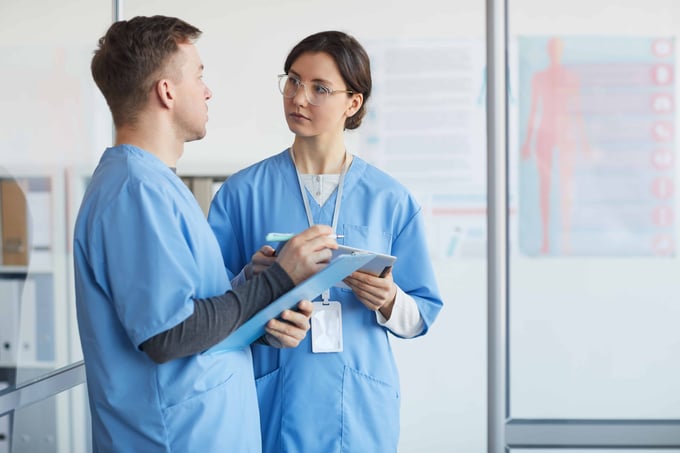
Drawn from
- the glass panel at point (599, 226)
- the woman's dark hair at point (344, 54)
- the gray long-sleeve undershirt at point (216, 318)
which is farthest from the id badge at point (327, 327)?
the glass panel at point (599, 226)

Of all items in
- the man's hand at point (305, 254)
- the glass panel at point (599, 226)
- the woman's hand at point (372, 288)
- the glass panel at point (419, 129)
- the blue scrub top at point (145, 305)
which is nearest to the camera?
the blue scrub top at point (145, 305)

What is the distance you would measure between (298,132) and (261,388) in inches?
23.0

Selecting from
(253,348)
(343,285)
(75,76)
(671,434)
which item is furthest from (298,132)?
(671,434)

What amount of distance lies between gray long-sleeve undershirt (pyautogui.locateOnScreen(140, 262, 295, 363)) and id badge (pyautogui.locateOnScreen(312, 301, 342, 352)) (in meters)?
0.38

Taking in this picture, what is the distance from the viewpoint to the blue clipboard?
118 centimetres

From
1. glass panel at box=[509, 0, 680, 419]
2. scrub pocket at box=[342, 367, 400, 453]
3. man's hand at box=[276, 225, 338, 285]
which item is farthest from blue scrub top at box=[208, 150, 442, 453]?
glass panel at box=[509, 0, 680, 419]

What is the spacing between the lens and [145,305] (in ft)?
3.64

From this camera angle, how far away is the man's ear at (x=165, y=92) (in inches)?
48.4

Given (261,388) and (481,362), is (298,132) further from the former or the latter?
(481,362)

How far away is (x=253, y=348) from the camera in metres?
1.63

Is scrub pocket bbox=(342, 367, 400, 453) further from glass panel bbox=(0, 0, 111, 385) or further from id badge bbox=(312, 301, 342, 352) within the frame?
glass panel bbox=(0, 0, 111, 385)

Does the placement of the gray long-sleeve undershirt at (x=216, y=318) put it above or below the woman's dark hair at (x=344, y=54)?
below

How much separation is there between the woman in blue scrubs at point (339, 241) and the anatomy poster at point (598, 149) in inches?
38.1

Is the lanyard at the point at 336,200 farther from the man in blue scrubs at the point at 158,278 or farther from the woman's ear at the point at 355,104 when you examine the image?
the man in blue scrubs at the point at 158,278
